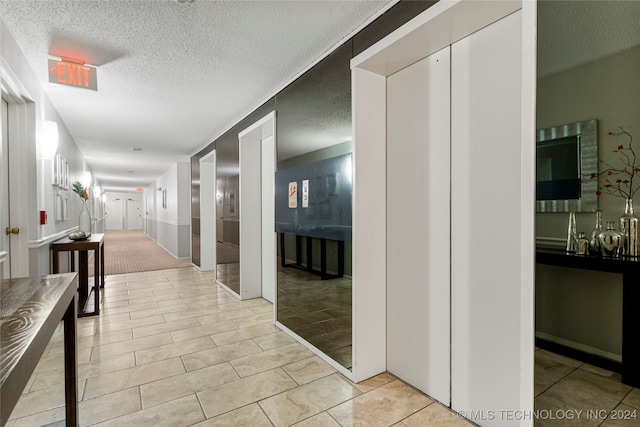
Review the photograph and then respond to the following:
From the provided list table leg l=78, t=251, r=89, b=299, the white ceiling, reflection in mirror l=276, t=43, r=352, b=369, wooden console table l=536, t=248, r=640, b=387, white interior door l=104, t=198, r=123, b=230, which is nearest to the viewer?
the white ceiling

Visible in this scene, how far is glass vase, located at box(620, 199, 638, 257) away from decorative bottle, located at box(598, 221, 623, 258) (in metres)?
0.04

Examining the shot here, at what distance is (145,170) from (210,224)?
5.13 metres

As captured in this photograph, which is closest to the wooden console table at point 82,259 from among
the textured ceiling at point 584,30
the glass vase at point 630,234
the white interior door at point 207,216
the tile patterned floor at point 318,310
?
the white interior door at point 207,216

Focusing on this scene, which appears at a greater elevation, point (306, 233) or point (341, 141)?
point (341, 141)

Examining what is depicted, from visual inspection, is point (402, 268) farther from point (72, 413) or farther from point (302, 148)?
point (72, 413)

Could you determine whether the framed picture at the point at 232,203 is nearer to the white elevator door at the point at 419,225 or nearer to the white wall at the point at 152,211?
the white elevator door at the point at 419,225

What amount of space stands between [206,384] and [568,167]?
357 cm

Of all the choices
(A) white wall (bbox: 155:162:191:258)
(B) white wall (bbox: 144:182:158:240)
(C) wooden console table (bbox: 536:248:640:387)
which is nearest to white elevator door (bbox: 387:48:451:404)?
(C) wooden console table (bbox: 536:248:640:387)

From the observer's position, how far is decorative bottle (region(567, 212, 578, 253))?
2.63m

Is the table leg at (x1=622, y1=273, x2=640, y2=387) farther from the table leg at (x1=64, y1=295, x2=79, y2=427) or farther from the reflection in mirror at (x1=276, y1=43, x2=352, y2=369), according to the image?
the table leg at (x1=64, y1=295, x2=79, y2=427)

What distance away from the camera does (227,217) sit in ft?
16.2

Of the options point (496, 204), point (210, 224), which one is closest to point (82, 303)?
point (210, 224)

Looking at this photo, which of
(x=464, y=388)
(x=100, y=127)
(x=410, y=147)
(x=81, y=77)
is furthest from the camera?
(x=100, y=127)

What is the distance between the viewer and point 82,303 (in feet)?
13.2
